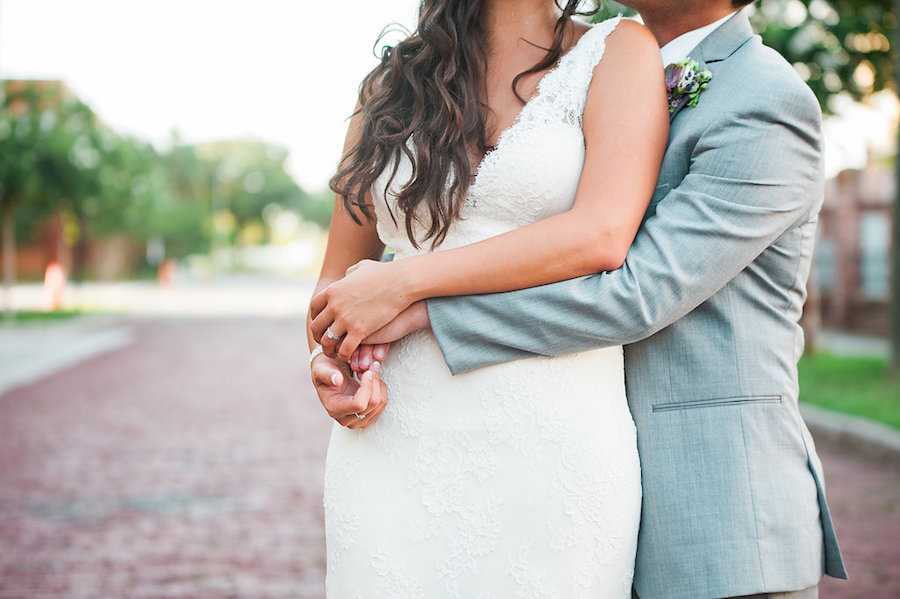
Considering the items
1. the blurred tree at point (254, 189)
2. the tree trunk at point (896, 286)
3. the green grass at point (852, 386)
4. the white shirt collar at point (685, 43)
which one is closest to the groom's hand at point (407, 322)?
the white shirt collar at point (685, 43)

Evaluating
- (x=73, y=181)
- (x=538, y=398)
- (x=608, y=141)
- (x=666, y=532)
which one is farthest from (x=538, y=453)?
(x=73, y=181)

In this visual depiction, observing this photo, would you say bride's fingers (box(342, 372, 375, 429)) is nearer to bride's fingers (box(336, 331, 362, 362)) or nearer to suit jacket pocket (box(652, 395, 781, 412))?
bride's fingers (box(336, 331, 362, 362))

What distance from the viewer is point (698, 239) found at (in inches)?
68.2

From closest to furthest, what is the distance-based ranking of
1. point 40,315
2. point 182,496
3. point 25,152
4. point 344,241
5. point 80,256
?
point 344,241
point 182,496
point 25,152
point 40,315
point 80,256

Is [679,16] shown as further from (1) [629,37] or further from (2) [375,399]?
(2) [375,399]

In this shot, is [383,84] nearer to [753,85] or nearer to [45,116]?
[753,85]

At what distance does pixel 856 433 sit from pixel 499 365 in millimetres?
6567

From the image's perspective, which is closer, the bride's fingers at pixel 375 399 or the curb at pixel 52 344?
the bride's fingers at pixel 375 399

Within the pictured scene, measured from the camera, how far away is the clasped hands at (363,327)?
1836 millimetres

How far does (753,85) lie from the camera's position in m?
1.76

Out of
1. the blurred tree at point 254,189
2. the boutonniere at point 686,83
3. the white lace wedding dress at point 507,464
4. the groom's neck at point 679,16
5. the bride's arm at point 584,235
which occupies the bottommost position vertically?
the blurred tree at point 254,189

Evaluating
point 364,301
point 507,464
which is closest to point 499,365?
point 507,464

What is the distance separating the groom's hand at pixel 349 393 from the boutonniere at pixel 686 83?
2.73ft

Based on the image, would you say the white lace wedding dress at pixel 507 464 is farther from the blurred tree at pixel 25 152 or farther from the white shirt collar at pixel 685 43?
the blurred tree at pixel 25 152
